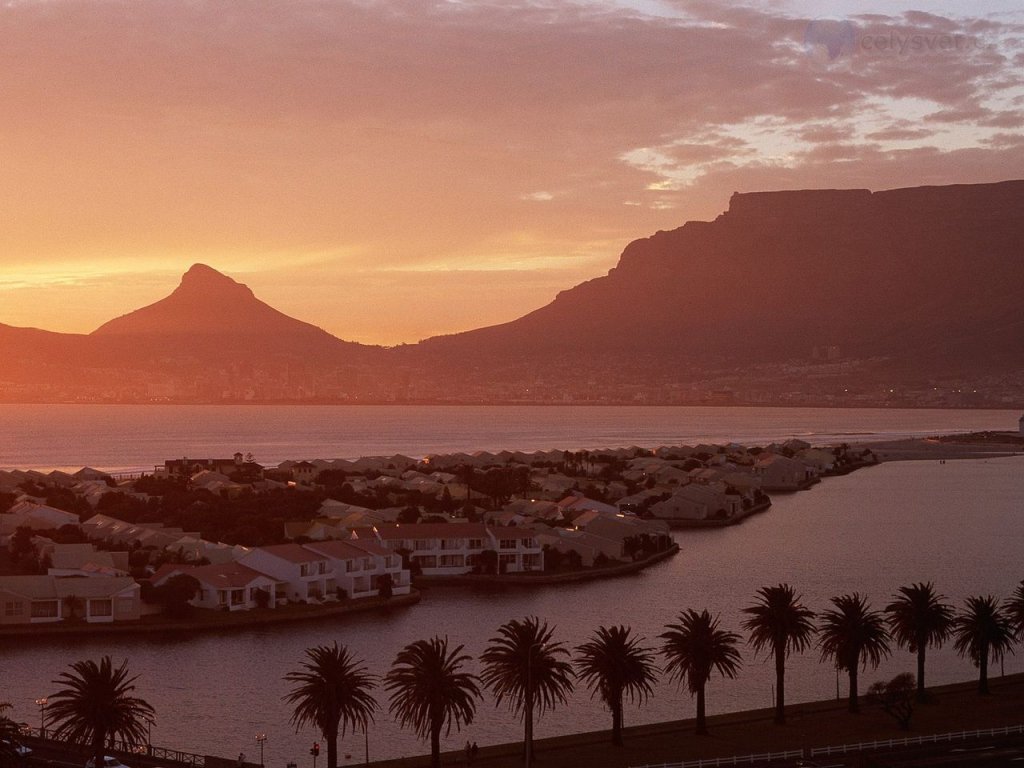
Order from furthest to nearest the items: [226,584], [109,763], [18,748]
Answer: [226,584] → [109,763] → [18,748]

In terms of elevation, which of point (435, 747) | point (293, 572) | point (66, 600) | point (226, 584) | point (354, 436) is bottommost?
point (435, 747)

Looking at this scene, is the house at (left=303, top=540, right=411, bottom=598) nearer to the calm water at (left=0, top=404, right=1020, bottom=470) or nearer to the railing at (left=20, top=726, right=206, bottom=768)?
the railing at (left=20, top=726, right=206, bottom=768)

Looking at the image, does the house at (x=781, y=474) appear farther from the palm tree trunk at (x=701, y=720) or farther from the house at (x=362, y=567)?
the palm tree trunk at (x=701, y=720)

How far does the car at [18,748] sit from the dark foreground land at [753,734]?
4.92m

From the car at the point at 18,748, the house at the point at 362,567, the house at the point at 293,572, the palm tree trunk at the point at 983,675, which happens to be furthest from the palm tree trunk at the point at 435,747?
the house at the point at 362,567

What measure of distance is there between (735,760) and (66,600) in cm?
1847

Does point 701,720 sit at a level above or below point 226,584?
below

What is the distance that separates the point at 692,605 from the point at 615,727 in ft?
49.3

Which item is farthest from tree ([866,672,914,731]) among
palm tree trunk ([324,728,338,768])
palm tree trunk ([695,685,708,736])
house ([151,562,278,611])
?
house ([151,562,278,611])

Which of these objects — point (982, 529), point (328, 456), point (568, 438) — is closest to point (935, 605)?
point (982, 529)

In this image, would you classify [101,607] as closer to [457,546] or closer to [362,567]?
[362,567]

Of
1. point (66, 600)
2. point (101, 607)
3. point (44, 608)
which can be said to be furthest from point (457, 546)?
point (44, 608)

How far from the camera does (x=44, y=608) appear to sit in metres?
32.2

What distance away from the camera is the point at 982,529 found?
5403cm
